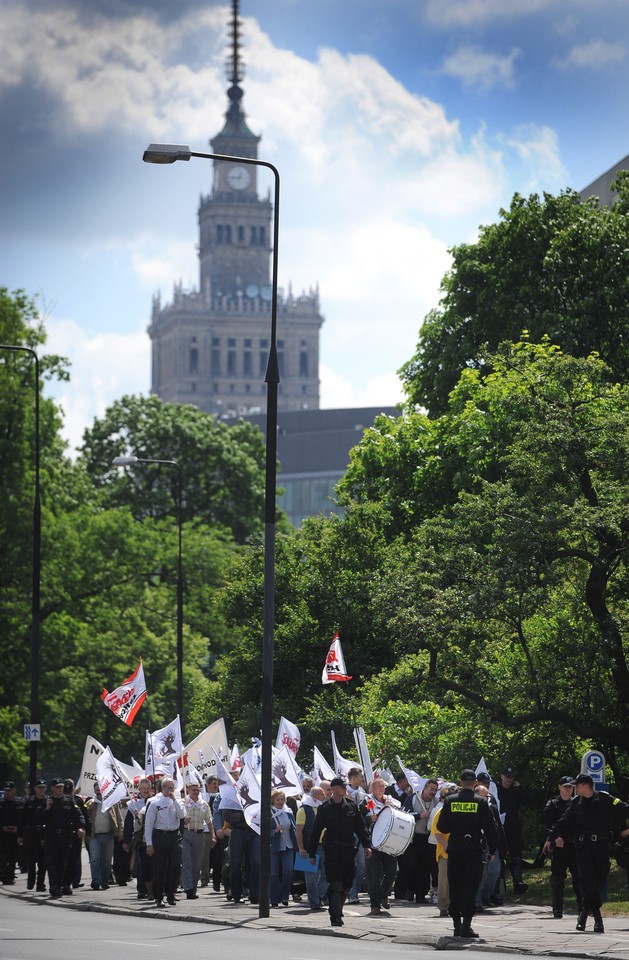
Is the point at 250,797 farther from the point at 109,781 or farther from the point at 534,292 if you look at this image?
the point at 534,292

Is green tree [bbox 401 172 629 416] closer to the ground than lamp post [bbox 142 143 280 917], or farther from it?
farther from it

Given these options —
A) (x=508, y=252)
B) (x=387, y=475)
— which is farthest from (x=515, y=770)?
Answer: (x=508, y=252)

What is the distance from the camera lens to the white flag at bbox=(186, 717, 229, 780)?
2842cm

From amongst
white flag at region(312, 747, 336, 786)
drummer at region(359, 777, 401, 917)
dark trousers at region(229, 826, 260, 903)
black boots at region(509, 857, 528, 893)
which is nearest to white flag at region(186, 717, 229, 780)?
white flag at region(312, 747, 336, 786)

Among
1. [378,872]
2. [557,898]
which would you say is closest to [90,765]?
[378,872]

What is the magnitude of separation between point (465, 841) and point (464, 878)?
40cm

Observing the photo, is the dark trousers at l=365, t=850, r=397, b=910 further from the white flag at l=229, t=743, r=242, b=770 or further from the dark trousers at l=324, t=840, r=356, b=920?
the white flag at l=229, t=743, r=242, b=770

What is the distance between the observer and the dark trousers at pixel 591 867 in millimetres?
19469

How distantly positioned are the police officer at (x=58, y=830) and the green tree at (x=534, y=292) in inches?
785

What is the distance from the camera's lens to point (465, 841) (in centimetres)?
1917

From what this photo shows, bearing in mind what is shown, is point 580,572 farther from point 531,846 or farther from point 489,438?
point 489,438

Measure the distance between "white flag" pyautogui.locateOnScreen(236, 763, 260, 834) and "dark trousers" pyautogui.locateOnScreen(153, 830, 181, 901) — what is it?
1.00 m

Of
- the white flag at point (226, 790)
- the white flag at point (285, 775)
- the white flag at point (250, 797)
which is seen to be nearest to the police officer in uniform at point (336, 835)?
the white flag at point (250, 797)

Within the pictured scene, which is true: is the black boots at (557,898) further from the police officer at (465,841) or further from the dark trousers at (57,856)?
the dark trousers at (57,856)
